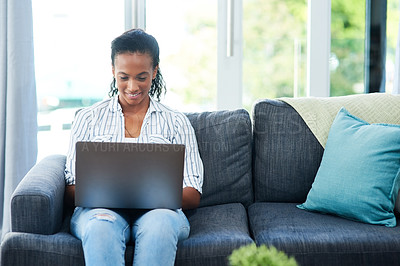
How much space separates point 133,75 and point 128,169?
1.76 feet

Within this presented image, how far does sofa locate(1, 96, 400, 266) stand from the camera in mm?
1654

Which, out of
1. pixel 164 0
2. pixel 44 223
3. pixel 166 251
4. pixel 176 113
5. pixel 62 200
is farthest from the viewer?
pixel 164 0

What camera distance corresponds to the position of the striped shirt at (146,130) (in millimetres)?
1917

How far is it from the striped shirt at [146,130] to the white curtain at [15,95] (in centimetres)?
74

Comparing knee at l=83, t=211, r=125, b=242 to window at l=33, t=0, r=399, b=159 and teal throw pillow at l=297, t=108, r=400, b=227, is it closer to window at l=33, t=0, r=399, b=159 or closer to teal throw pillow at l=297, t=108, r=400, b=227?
teal throw pillow at l=297, t=108, r=400, b=227

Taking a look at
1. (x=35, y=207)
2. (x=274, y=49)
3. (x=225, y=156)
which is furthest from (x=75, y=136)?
(x=274, y=49)

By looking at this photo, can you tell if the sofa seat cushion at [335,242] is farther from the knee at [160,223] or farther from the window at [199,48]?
the window at [199,48]

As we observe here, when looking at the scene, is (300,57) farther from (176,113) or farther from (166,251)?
(166,251)

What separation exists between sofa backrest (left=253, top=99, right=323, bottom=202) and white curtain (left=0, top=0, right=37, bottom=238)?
124cm

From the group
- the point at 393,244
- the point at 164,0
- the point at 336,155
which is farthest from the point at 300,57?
the point at 393,244

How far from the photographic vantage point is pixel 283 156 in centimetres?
217

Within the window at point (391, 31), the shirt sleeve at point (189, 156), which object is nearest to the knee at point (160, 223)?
the shirt sleeve at point (189, 156)

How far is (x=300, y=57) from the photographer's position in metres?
3.01

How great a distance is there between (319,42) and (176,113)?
1.32 meters
